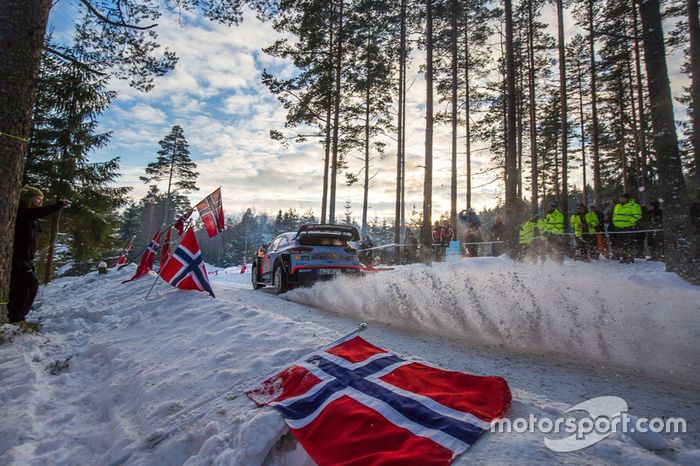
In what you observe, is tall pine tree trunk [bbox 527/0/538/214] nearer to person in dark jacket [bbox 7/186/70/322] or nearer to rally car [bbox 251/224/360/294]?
rally car [bbox 251/224/360/294]

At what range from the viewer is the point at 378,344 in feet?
13.7

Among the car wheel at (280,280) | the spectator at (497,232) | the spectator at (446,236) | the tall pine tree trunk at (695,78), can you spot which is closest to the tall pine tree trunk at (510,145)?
the spectator at (497,232)

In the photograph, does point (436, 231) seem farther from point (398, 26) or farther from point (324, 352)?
point (324, 352)

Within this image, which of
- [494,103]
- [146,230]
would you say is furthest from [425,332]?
[146,230]

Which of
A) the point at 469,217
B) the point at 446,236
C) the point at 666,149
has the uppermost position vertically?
the point at 666,149

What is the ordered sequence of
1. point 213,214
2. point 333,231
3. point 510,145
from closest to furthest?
point 213,214 → point 333,231 → point 510,145

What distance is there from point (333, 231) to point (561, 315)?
576cm

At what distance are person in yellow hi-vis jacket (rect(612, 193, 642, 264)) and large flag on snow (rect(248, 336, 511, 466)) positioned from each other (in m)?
11.3

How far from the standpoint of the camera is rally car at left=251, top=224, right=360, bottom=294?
848cm

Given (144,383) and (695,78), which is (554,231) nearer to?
(695,78)

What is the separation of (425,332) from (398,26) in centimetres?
1695

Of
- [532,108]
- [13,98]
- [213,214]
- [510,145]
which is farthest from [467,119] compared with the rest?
[13,98]

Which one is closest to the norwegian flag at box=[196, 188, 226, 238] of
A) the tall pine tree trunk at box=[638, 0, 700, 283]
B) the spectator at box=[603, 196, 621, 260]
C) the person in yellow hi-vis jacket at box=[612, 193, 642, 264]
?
the tall pine tree trunk at box=[638, 0, 700, 283]

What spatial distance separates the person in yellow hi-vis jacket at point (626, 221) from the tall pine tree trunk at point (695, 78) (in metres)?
1.74
